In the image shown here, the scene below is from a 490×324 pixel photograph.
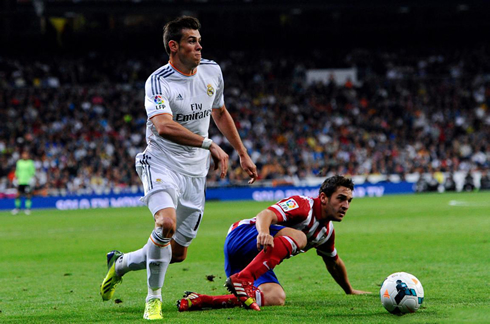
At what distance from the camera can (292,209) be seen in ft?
19.5

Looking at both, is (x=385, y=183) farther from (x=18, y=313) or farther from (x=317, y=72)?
(x=18, y=313)

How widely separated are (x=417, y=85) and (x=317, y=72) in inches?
226

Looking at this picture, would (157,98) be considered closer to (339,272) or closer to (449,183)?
(339,272)

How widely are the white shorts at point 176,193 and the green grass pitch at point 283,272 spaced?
74 centimetres

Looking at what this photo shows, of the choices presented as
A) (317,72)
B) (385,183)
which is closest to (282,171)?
(385,183)

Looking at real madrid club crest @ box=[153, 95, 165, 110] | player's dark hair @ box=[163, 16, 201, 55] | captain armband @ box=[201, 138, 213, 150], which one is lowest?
captain armband @ box=[201, 138, 213, 150]

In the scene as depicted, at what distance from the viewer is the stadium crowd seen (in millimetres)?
31139

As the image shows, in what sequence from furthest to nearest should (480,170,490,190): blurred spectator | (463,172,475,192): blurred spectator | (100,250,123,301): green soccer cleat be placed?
1. (480,170,490,190): blurred spectator
2. (463,172,475,192): blurred spectator
3. (100,250,123,301): green soccer cleat

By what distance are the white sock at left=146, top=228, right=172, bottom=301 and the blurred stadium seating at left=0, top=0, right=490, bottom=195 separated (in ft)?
76.8

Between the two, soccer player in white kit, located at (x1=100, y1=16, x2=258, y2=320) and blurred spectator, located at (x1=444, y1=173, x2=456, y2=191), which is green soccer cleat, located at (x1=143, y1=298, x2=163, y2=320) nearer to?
soccer player in white kit, located at (x1=100, y1=16, x2=258, y2=320)

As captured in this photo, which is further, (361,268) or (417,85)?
(417,85)

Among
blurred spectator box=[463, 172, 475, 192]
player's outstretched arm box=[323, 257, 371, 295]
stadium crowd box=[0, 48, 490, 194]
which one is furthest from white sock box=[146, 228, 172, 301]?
blurred spectator box=[463, 172, 475, 192]

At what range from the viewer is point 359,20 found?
40.3m

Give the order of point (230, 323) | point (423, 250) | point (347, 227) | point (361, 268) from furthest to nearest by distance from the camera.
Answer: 1. point (347, 227)
2. point (423, 250)
3. point (361, 268)
4. point (230, 323)
